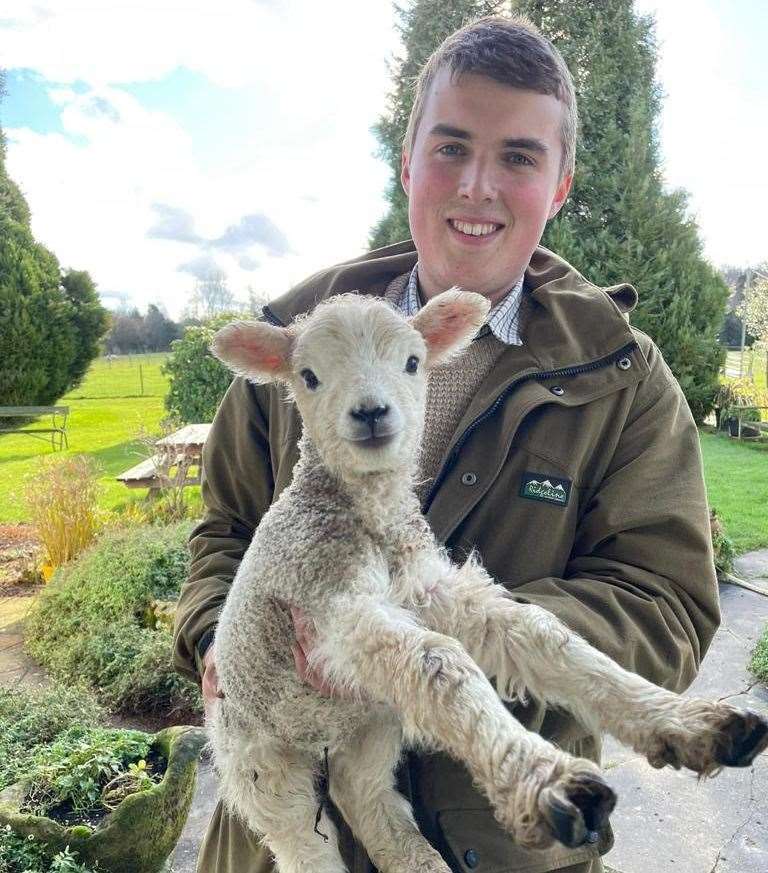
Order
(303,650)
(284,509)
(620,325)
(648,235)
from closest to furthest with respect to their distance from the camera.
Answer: (303,650) → (284,509) → (620,325) → (648,235)

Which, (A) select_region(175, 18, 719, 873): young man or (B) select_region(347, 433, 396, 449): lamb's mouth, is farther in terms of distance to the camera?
(A) select_region(175, 18, 719, 873): young man

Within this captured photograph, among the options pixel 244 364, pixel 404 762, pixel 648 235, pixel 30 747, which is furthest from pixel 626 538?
pixel 648 235

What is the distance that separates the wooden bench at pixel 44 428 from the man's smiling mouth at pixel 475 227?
37.8 ft

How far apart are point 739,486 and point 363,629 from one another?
1334 centimetres

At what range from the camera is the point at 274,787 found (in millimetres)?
2084

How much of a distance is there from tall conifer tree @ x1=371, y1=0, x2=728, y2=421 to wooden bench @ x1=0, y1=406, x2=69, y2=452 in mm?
6921

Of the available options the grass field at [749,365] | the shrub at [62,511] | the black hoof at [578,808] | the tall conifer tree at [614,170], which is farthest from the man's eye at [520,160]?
the grass field at [749,365]

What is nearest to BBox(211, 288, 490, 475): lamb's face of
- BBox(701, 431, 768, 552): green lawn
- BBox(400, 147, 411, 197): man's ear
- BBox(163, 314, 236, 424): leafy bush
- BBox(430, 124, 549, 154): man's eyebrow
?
BBox(430, 124, 549, 154): man's eyebrow

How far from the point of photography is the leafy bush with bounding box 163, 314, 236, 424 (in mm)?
12195

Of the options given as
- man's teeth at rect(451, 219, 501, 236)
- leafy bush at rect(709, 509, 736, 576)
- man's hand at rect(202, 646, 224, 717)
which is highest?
man's teeth at rect(451, 219, 501, 236)

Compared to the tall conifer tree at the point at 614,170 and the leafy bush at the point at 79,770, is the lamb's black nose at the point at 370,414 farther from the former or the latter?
the tall conifer tree at the point at 614,170

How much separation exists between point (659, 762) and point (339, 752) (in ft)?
3.04

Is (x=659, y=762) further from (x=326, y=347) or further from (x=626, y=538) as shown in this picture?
(x=326, y=347)

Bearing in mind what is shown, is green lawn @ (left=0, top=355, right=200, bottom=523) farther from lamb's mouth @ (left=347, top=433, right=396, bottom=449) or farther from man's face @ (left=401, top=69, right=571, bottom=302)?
lamb's mouth @ (left=347, top=433, right=396, bottom=449)
